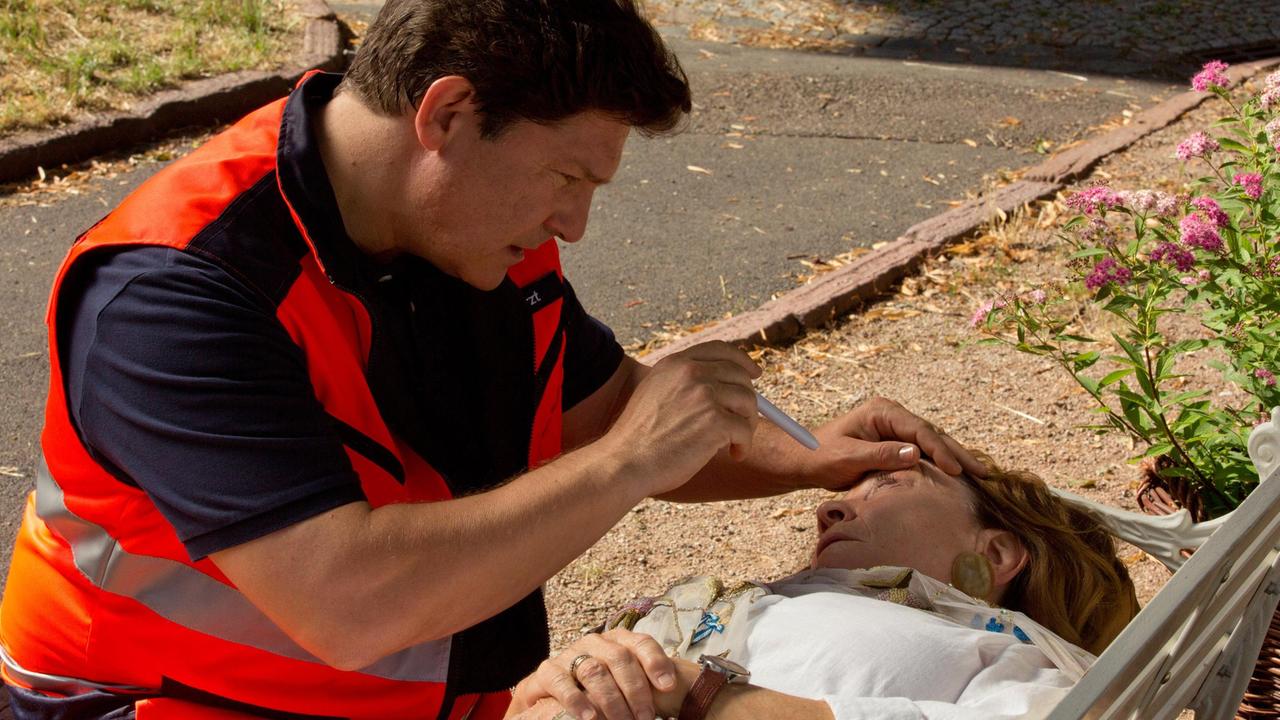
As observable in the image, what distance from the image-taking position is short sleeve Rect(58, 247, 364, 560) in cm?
168

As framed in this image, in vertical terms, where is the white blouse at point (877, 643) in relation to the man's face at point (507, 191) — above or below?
below

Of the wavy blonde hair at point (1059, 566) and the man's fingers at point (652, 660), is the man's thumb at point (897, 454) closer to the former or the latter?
the wavy blonde hair at point (1059, 566)

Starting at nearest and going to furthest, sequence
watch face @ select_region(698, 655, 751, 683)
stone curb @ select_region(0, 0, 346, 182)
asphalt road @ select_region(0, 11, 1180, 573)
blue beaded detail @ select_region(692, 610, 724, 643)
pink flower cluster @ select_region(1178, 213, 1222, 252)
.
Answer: watch face @ select_region(698, 655, 751, 683) < blue beaded detail @ select_region(692, 610, 724, 643) < pink flower cluster @ select_region(1178, 213, 1222, 252) < asphalt road @ select_region(0, 11, 1180, 573) < stone curb @ select_region(0, 0, 346, 182)

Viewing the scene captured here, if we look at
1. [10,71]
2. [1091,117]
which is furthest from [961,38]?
[10,71]

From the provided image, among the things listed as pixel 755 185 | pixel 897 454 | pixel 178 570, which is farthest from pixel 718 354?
pixel 755 185

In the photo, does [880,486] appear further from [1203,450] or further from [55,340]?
[55,340]

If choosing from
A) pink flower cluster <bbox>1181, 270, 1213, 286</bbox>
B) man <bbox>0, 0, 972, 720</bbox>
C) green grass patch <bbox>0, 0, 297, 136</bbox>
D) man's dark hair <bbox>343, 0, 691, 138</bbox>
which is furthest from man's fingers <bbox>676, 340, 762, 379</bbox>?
green grass patch <bbox>0, 0, 297, 136</bbox>

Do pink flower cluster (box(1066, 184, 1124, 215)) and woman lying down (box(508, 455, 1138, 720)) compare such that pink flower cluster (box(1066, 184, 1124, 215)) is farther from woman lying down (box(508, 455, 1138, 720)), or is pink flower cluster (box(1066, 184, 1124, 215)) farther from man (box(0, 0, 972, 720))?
man (box(0, 0, 972, 720))

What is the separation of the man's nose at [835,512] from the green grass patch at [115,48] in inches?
194

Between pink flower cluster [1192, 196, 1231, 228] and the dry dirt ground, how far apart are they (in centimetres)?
86

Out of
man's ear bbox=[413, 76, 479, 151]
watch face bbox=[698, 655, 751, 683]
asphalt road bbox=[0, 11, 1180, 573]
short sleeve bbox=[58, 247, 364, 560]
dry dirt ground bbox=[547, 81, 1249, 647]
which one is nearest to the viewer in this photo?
short sleeve bbox=[58, 247, 364, 560]

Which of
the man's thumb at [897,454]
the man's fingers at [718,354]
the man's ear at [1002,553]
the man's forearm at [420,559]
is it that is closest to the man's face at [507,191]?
the man's fingers at [718,354]

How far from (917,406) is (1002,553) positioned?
1.91 metres

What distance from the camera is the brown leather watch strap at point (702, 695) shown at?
6.24 ft
